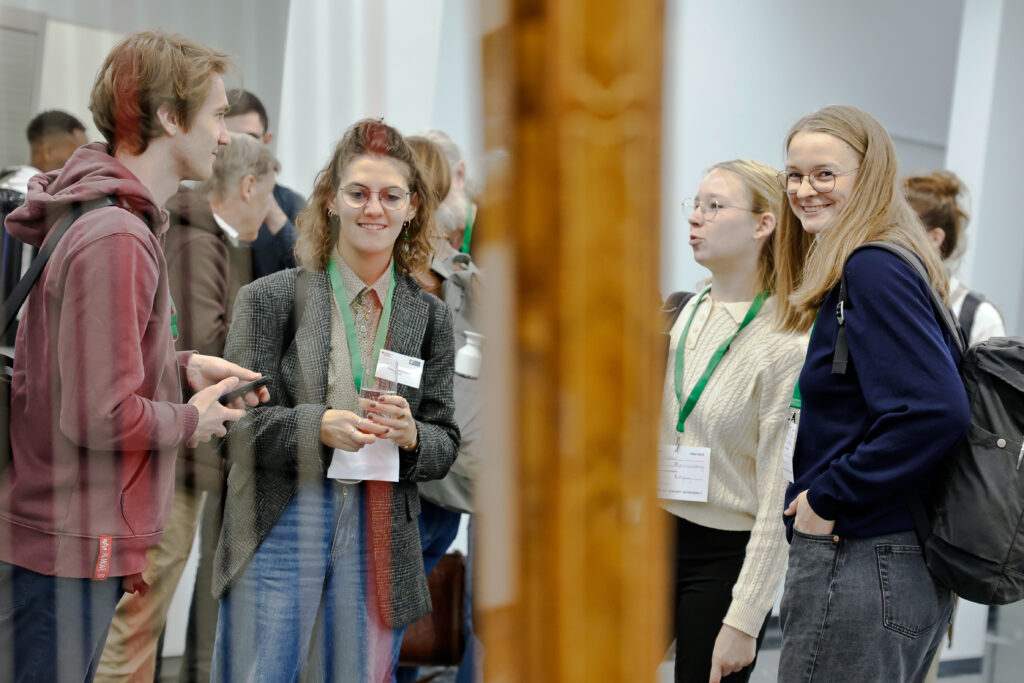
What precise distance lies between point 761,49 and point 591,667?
2262 millimetres

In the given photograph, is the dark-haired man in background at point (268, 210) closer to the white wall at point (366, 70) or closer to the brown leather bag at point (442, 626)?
the white wall at point (366, 70)

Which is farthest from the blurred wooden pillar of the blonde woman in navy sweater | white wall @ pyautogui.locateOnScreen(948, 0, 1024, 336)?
white wall @ pyautogui.locateOnScreen(948, 0, 1024, 336)

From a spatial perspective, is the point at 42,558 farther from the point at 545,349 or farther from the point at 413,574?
the point at 545,349

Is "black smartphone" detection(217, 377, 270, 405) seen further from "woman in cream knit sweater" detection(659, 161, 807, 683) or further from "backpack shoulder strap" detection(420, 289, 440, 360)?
"woman in cream knit sweater" detection(659, 161, 807, 683)

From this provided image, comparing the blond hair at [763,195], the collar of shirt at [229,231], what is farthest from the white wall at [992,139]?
the collar of shirt at [229,231]

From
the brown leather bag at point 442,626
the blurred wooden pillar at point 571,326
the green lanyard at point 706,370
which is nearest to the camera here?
the blurred wooden pillar at point 571,326

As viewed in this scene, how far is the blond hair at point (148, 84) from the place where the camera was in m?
0.89

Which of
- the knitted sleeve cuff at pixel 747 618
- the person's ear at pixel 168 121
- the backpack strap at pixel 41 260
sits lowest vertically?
the knitted sleeve cuff at pixel 747 618

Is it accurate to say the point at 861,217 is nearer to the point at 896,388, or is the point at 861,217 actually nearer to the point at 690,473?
the point at 896,388

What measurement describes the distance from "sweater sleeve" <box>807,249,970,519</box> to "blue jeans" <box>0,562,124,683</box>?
36.1 inches

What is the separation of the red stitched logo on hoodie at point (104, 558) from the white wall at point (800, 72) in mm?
1104

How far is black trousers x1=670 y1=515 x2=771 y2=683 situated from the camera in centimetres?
150

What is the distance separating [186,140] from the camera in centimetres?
109

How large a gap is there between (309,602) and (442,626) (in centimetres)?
81
